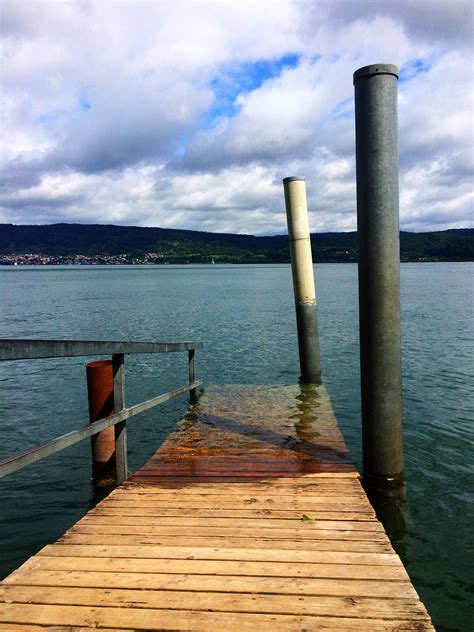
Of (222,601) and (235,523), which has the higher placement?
(222,601)

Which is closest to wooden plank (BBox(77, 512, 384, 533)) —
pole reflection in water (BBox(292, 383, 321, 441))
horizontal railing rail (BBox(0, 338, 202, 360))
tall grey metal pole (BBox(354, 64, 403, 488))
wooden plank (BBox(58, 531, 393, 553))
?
wooden plank (BBox(58, 531, 393, 553))

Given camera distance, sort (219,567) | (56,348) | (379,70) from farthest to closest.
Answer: (379,70)
(56,348)
(219,567)

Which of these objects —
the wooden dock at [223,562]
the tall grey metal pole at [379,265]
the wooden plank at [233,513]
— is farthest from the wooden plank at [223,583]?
the tall grey metal pole at [379,265]

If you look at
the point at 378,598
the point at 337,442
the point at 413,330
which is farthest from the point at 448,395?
the point at 413,330

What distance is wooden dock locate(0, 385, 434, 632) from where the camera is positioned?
2652 mm

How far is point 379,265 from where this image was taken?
17.4 ft

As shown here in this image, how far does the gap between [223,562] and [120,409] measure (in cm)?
246

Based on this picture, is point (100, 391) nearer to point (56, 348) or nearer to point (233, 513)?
point (56, 348)

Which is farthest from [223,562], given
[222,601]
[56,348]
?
[56,348]

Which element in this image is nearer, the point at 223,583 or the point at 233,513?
the point at 223,583

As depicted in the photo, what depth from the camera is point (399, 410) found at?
18.3ft

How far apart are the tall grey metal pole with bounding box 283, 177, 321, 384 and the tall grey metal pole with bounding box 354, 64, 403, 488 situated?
16.8 feet

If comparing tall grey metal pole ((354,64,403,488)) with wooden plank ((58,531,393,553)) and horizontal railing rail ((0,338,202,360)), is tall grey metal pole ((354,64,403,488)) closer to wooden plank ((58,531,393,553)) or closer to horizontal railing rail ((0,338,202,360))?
wooden plank ((58,531,393,553))

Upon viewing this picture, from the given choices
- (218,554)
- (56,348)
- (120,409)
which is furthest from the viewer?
(120,409)
